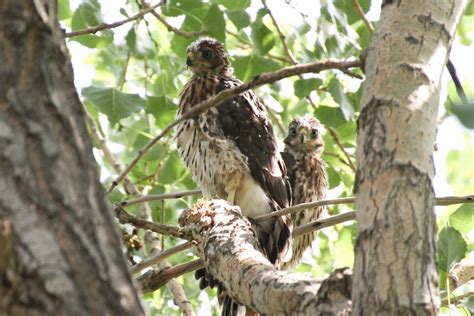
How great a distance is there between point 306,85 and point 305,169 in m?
1.58

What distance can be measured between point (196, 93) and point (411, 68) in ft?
10.4

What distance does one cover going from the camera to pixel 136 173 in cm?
579

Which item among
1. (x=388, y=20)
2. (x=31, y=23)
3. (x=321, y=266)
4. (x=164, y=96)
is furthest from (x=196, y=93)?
(x=31, y=23)

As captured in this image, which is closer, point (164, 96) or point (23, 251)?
point (23, 251)

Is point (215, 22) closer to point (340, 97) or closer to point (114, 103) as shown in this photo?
point (114, 103)

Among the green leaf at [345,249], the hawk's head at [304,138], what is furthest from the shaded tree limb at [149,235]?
the hawk's head at [304,138]

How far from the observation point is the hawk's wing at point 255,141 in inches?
195

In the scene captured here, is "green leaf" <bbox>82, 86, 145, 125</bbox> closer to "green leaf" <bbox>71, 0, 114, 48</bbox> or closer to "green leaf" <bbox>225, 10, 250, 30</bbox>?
"green leaf" <bbox>71, 0, 114, 48</bbox>

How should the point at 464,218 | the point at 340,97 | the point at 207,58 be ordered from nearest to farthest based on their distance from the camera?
the point at 464,218, the point at 340,97, the point at 207,58

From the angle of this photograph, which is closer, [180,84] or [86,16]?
[86,16]

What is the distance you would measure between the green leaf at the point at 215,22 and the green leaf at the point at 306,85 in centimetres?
49

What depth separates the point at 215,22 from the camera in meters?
4.70

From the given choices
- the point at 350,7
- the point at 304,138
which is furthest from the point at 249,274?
the point at 304,138

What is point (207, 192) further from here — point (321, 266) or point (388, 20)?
point (388, 20)
